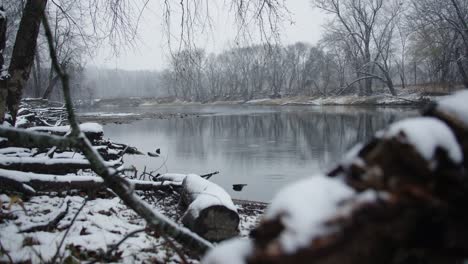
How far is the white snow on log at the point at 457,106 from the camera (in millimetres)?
1110

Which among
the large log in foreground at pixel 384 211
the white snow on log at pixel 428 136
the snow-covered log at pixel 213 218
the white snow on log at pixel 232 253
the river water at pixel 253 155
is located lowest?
the river water at pixel 253 155

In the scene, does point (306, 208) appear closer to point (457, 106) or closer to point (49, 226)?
point (457, 106)

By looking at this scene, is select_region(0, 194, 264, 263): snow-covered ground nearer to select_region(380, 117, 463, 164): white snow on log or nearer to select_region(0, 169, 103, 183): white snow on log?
select_region(0, 169, 103, 183): white snow on log

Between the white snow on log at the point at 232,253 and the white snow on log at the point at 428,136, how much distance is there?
1.83 feet

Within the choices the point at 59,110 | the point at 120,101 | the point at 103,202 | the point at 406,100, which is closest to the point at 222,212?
the point at 103,202

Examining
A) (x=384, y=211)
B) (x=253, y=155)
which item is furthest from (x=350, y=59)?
(x=384, y=211)

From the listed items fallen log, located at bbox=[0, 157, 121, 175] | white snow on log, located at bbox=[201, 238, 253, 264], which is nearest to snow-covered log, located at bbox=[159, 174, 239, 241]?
fallen log, located at bbox=[0, 157, 121, 175]

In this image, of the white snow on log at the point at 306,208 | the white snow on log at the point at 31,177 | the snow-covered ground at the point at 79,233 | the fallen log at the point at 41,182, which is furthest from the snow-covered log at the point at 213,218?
the white snow on log at the point at 306,208

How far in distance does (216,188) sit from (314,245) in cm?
451

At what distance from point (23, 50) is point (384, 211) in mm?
5295

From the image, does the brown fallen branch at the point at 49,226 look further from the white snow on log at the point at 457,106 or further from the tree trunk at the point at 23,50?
the white snow on log at the point at 457,106

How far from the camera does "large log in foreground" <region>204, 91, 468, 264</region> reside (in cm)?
89

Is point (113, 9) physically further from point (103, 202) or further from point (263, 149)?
point (263, 149)

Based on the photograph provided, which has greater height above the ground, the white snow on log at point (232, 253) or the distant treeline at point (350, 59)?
the distant treeline at point (350, 59)
